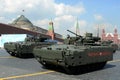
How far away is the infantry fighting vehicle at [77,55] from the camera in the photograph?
1270 centimetres

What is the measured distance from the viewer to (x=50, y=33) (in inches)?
2400

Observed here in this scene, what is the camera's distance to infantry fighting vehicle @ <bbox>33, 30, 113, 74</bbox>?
1270cm

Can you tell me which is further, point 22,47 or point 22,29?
point 22,29

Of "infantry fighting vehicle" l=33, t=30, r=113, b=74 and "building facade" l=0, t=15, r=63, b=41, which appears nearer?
"infantry fighting vehicle" l=33, t=30, r=113, b=74

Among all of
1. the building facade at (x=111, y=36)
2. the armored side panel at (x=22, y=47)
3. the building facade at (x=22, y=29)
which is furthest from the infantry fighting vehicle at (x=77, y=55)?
the building facade at (x=111, y=36)

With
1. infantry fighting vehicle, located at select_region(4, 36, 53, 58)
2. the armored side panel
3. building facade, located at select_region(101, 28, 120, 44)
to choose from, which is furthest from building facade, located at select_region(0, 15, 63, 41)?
the armored side panel

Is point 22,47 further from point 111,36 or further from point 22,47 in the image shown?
point 111,36

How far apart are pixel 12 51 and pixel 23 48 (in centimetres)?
122

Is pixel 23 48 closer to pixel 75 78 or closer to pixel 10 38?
pixel 75 78

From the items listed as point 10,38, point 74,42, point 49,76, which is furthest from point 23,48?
point 10,38

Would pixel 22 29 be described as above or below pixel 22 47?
above

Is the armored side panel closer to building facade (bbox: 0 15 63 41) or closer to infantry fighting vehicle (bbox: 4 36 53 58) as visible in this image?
infantry fighting vehicle (bbox: 4 36 53 58)

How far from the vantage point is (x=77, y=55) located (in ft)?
42.2

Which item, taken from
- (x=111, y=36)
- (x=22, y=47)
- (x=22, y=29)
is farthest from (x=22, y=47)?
(x=111, y=36)
